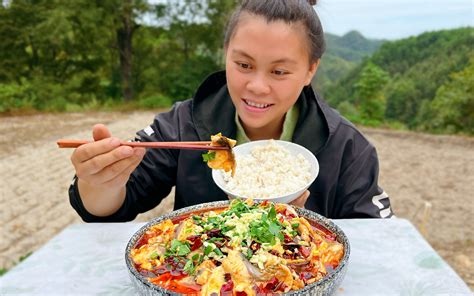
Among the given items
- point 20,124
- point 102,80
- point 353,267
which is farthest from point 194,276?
point 102,80

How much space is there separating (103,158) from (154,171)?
0.87 metres

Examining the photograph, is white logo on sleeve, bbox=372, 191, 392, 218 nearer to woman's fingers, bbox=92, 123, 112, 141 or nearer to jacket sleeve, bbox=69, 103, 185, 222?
jacket sleeve, bbox=69, 103, 185, 222

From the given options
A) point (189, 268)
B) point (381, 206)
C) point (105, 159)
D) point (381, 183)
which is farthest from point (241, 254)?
point (381, 183)

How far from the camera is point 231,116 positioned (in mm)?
2266

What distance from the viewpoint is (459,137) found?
11422 mm

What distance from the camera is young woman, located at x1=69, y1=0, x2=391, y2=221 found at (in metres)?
1.80

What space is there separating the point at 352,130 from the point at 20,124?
10782 millimetres

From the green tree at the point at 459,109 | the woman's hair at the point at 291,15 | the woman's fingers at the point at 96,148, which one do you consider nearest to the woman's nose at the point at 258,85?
the woman's hair at the point at 291,15

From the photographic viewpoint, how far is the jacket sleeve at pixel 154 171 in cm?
211

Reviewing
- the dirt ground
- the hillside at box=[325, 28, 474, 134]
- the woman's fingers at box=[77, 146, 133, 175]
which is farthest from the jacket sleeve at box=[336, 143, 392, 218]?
the hillside at box=[325, 28, 474, 134]

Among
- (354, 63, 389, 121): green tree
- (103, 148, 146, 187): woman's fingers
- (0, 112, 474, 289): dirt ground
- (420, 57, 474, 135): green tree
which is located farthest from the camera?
(354, 63, 389, 121): green tree

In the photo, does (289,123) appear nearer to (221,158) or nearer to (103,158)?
(221,158)

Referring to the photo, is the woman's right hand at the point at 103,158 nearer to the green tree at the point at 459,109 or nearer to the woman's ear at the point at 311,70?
the woman's ear at the point at 311,70

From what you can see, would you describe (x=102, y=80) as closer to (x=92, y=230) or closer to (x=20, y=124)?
(x=20, y=124)
